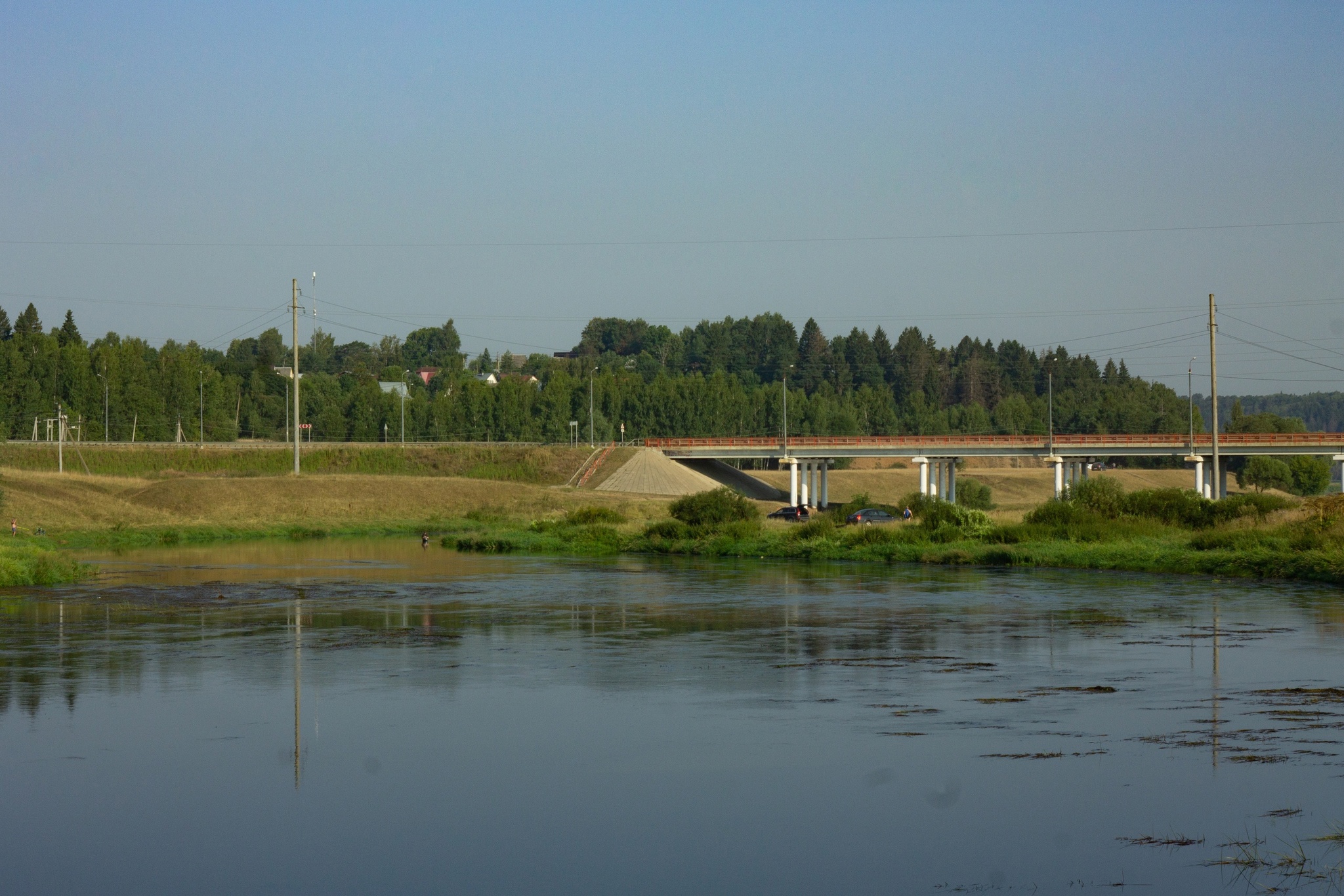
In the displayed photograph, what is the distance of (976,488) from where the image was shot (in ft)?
372

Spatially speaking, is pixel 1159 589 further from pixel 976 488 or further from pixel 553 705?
pixel 976 488

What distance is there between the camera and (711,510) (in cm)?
6191

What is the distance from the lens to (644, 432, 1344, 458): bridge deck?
109 m

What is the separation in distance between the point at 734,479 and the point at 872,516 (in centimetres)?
6394

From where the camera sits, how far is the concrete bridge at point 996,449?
10900 cm

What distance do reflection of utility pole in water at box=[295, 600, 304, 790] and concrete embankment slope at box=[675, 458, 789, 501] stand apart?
3577 inches

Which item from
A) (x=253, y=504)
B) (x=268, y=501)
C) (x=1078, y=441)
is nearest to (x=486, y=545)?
(x=253, y=504)

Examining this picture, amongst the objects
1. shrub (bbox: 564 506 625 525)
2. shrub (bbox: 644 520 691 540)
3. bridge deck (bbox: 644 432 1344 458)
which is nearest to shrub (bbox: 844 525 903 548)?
shrub (bbox: 644 520 691 540)

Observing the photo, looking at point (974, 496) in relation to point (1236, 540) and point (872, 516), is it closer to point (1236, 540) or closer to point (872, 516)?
point (872, 516)

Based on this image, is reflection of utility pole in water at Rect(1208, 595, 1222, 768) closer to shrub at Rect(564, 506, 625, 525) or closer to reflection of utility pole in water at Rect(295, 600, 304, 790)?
reflection of utility pole in water at Rect(295, 600, 304, 790)

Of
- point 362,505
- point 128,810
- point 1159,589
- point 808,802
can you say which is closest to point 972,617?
point 1159,589

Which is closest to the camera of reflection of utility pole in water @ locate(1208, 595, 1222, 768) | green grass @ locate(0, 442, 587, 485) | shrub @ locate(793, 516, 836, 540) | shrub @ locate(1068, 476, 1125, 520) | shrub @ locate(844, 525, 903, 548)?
reflection of utility pole in water @ locate(1208, 595, 1222, 768)

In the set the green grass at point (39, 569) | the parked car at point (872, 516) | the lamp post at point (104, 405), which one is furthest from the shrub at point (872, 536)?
the lamp post at point (104, 405)

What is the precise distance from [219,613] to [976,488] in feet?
288
